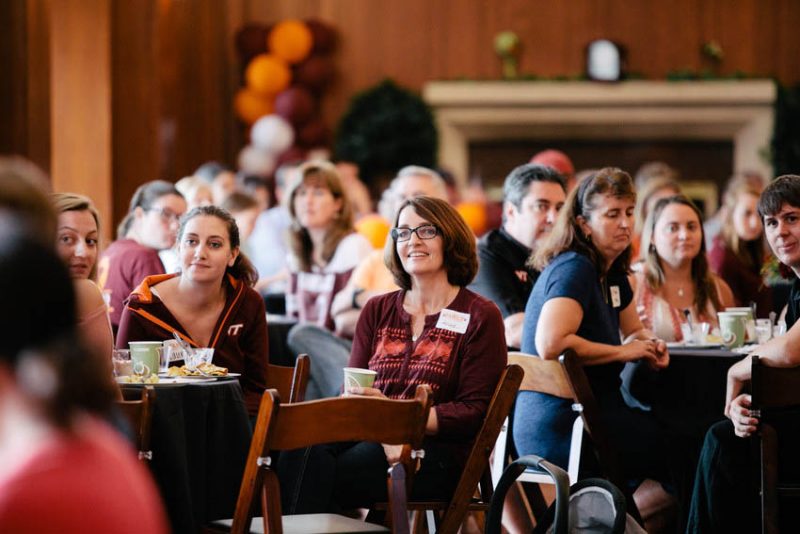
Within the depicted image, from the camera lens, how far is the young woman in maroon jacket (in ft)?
13.4

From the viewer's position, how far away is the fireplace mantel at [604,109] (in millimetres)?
12109

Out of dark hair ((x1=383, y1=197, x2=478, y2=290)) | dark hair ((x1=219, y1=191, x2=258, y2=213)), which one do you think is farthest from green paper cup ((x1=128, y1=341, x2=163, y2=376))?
dark hair ((x1=219, y1=191, x2=258, y2=213))

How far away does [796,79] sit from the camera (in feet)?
40.5

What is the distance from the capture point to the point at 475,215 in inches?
378

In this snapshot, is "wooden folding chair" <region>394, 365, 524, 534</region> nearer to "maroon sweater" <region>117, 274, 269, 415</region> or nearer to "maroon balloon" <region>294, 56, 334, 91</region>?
"maroon sweater" <region>117, 274, 269, 415</region>

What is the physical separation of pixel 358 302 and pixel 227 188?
240 cm

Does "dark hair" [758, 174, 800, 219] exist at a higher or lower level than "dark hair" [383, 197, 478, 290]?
higher

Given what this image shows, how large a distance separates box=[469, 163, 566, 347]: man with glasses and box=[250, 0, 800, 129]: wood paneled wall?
7.43m

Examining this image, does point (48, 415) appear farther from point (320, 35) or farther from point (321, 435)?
point (320, 35)

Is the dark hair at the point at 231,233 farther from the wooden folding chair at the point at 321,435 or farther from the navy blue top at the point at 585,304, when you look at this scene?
the wooden folding chair at the point at 321,435

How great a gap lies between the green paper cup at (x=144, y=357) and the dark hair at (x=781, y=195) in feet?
6.29

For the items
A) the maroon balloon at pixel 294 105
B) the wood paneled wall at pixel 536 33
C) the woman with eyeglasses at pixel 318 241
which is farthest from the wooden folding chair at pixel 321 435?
the wood paneled wall at pixel 536 33

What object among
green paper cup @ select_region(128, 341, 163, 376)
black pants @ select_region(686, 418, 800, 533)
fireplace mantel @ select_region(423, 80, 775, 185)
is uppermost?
fireplace mantel @ select_region(423, 80, 775, 185)

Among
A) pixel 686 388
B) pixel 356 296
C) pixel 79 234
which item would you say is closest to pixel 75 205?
pixel 79 234
